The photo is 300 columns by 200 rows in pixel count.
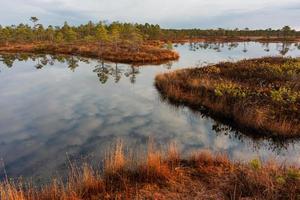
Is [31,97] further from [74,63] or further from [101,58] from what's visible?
[101,58]

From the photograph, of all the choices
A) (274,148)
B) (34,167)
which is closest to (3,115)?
(34,167)

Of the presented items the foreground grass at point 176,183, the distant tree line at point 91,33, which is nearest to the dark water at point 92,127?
the foreground grass at point 176,183

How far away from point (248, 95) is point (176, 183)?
12.5 meters

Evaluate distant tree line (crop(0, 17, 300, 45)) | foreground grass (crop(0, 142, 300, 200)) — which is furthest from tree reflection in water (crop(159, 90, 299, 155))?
distant tree line (crop(0, 17, 300, 45))

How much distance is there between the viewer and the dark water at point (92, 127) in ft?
45.5

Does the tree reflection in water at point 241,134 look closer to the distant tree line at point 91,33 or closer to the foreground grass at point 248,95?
the foreground grass at point 248,95

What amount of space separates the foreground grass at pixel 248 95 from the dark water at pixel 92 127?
107 cm

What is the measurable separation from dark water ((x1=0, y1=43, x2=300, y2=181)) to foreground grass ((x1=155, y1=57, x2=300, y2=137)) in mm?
1073

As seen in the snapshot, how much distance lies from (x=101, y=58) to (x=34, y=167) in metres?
43.1

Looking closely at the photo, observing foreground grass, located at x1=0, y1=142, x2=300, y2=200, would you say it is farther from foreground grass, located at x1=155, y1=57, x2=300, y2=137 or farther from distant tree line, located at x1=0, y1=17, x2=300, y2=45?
distant tree line, located at x1=0, y1=17, x2=300, y2=45

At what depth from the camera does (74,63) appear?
4897 cm

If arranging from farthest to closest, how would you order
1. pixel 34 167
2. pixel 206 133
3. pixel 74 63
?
pixel 74 63
pixel 206 133
pixel 34 167

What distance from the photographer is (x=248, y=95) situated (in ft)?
66.6

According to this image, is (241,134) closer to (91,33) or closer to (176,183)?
(176,183)
